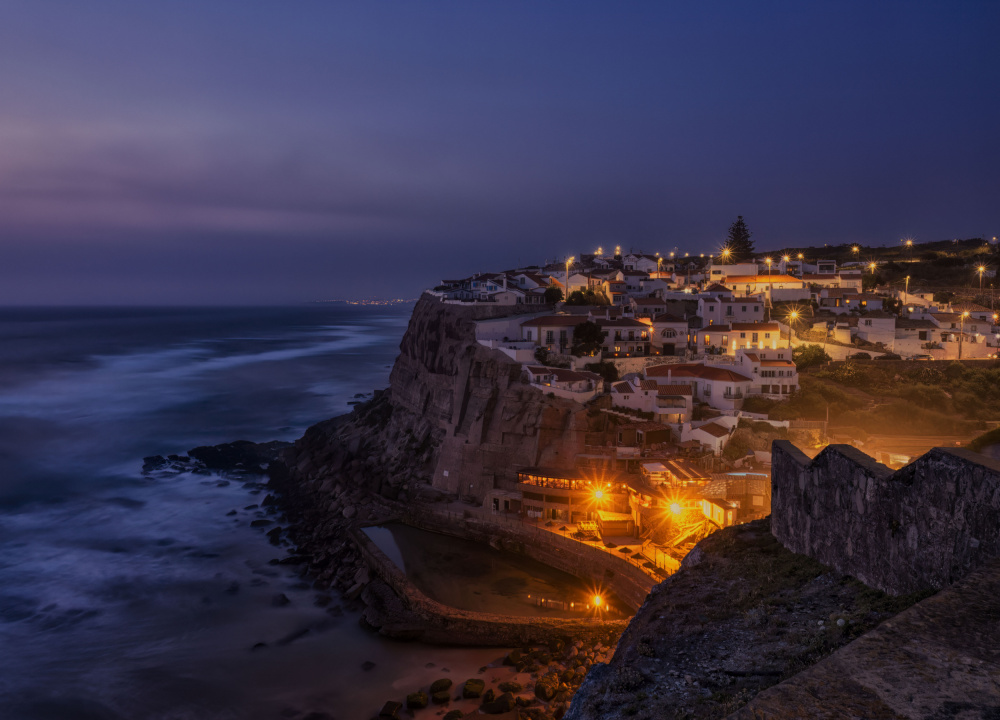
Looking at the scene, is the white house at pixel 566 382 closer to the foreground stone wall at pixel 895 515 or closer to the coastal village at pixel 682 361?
the coastal village at pixel 682 361

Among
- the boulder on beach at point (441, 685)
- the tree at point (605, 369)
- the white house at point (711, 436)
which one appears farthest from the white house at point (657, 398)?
the boulder on beach at point (441, 685)

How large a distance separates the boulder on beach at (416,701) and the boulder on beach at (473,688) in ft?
3.19

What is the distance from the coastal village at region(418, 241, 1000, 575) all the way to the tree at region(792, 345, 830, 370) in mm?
225

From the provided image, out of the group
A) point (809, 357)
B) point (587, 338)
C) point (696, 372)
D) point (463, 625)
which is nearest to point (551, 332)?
point (587, 338)

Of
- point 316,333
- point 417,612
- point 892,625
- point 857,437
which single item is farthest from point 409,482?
point 316,333

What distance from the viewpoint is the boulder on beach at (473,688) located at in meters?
14.9

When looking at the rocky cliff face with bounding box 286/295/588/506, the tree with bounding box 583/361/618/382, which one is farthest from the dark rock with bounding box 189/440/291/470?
the tree with bounding box 583/361/618/382

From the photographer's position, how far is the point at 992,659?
3.16 meters

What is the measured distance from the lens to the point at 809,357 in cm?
3170

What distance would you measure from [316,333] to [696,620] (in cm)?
12966

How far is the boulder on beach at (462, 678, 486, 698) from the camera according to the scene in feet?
48.8

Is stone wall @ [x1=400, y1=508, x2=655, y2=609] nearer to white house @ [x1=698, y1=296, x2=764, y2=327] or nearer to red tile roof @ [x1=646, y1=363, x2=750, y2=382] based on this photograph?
red tile roof @ [x1=646, y1=363, x2=750, y2=382]

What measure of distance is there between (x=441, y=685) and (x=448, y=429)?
16154mm

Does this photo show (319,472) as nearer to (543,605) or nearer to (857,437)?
(543,605)
